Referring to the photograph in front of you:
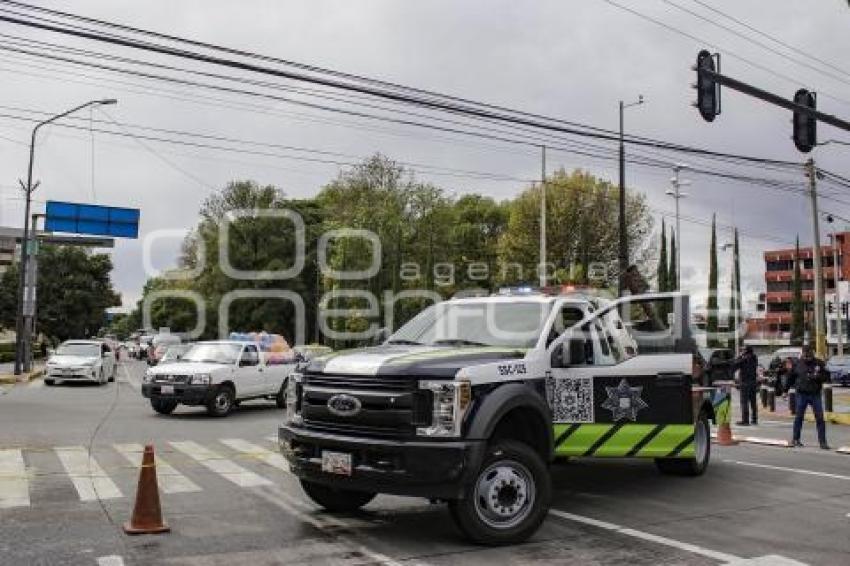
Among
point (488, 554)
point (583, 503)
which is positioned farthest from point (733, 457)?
point (488, 554)

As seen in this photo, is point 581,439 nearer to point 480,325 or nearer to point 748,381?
point 480,325

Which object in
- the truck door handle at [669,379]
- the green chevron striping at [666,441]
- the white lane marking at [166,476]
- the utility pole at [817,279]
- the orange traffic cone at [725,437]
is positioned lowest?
the white lane marking at [166,476]

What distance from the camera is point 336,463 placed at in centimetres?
749

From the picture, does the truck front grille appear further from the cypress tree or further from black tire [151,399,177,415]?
the cypress tree

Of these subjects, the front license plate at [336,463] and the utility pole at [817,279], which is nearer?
the front license plate at [336,463]

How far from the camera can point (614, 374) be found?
9.19m

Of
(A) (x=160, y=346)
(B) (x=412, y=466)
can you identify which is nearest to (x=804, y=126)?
(B) (x=412, y=466)

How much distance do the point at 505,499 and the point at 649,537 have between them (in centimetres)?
139

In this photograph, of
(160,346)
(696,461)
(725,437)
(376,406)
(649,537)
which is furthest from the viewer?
(160,346)

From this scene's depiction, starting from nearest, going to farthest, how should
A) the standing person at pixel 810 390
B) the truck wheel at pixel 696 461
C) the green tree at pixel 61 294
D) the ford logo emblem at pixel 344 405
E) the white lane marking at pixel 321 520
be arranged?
the white lane marking at pixel 321 520
the ford logo emblem at pixel 344 405
the truck wheel at pixel 696 461
the standing person at pixel 810 390
the green tree at pixel 61 294

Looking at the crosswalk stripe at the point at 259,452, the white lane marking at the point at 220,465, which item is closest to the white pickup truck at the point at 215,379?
the crosswalk stripe at the point at 259,452

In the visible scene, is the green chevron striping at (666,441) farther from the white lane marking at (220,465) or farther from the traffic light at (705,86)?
the traffic light at (705,86)

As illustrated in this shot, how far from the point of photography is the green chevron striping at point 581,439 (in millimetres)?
8789

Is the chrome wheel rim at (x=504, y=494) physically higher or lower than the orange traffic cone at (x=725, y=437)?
higher
